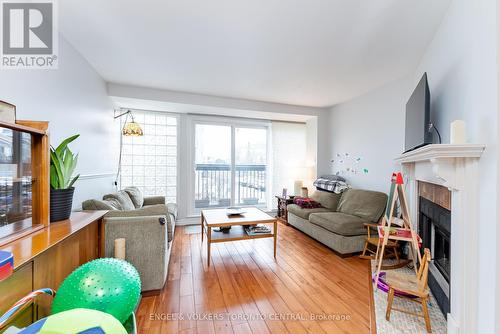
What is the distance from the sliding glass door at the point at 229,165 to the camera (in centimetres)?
443

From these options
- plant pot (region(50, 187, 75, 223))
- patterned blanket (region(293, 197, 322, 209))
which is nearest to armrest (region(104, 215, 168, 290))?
plant pot (region(50, 187, 75, 223))

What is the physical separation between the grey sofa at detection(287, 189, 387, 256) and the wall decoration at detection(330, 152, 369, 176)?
1.48 ft

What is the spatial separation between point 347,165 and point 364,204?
1059mm

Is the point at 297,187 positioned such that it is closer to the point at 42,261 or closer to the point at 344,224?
the point at 344,224

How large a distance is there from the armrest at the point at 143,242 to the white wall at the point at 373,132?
3.22 m

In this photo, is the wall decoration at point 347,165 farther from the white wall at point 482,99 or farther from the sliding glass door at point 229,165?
the white wall at point 482,99

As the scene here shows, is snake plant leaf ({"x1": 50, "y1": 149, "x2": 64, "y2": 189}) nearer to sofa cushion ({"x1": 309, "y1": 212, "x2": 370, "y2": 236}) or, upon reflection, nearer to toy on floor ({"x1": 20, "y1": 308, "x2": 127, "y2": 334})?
A: toy on floor ({"x1": 20, "y1": 308, "x2": 127, "y2": 334})

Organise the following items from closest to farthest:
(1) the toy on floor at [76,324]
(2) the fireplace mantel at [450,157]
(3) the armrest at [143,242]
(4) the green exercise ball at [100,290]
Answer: (1) the toy on floor at [76,324] < (4) the green exercise ball at [100,290] < (2) the fireplace mantel at [450,157] < (3) the armrest at [143,242]

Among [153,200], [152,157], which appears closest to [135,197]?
[153,200]

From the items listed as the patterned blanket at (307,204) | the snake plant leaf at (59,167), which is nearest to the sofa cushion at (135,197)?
the snake plant leaf at (59,167)

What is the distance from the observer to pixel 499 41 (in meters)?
1.02

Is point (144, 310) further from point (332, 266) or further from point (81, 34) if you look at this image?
point (81, 34)

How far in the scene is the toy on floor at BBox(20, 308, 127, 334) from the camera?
615 millimetres

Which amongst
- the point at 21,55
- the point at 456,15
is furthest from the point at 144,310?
the point at 456,15
